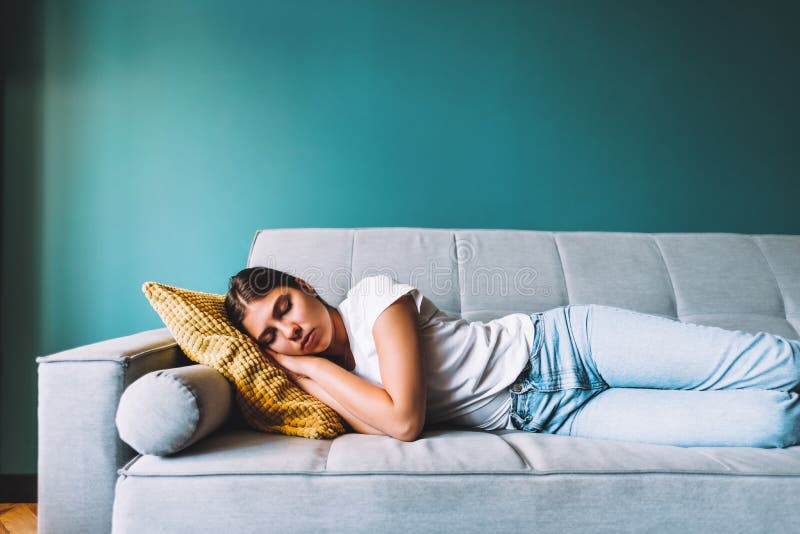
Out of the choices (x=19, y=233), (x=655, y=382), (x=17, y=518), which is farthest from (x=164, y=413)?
(x=19, y=233)

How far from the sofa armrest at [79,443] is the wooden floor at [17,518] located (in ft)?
2.73

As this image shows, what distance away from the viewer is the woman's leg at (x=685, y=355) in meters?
1.09

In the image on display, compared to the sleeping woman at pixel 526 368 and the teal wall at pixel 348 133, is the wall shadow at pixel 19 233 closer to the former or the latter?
the teal wall at pixel 348 133

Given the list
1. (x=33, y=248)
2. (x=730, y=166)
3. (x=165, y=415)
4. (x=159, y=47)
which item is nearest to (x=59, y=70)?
(x=159, y=47)

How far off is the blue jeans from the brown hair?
0.63 meters

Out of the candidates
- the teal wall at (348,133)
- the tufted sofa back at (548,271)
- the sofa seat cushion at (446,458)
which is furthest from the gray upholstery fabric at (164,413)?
the teal wall at (348,133)

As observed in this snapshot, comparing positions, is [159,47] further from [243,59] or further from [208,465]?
[208,465]

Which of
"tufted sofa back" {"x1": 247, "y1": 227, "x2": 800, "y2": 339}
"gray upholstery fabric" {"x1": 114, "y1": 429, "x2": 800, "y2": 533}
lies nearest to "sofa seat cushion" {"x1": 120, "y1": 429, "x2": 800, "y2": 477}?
"gray upholstery fabric" {"x1": 114, "y1": 429, "x2": 800, "y2": 533}

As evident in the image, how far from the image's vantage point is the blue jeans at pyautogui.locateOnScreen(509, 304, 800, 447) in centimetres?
103

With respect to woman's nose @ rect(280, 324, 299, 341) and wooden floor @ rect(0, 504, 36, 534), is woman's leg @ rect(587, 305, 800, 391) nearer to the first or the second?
woman's nose @ rect(280, 324, 299, 341)

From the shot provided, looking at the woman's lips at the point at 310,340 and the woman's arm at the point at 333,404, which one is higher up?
the woman's lips at the point at 310,340

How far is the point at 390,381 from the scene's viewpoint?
41.6 inches

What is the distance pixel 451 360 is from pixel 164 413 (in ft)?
2.07

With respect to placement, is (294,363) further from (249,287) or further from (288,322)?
(249,287)
